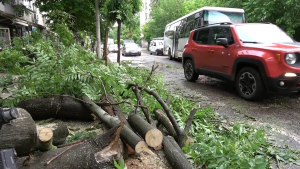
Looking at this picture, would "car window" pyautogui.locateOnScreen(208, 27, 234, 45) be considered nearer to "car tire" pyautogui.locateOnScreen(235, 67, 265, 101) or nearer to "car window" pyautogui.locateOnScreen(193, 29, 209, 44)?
"car window" pyautogui.locateOnScreen(193, 29, 209, 44)

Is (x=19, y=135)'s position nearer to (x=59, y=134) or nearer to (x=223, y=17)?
(x=59, y=134)

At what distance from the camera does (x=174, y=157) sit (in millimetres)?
2500

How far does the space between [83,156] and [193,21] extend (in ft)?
41.6

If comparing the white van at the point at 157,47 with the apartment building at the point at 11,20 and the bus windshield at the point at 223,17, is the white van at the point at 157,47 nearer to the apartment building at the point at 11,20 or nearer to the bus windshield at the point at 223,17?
the apartment building at the point at 11,20

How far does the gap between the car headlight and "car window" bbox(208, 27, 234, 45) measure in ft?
5.14

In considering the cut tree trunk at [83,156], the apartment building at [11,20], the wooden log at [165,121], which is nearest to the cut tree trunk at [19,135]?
the cut tree trunk at [83,156]

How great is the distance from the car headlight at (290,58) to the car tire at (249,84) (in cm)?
67

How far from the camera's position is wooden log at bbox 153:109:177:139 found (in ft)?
10.5

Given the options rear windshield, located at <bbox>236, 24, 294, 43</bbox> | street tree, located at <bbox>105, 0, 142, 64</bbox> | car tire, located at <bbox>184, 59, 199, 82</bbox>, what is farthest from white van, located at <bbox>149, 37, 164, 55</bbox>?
rear windshield, located at <bbox>236, 24, 294, 43</bbox>

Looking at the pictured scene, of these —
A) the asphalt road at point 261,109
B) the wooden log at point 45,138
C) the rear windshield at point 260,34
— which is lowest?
the asphalt road at point 261,109

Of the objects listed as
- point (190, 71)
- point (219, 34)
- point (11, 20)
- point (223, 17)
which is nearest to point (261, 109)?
point (219, 34)

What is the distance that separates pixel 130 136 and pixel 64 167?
2.31ft

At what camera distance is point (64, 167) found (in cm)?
219

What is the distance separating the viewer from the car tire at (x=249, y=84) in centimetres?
530
